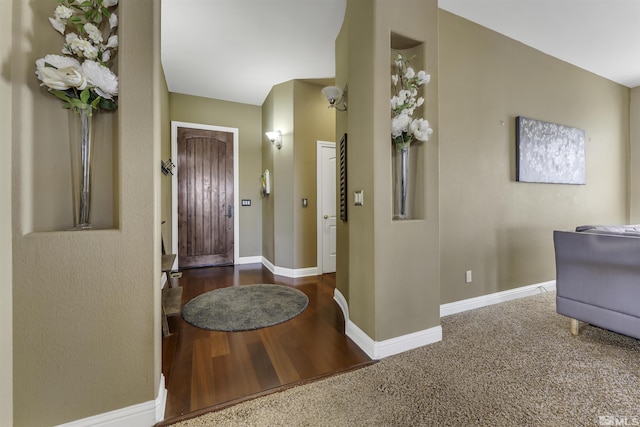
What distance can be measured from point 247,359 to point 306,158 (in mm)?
2875

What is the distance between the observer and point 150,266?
1301 mm

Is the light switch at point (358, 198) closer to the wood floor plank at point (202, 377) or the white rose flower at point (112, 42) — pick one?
the wood floor plank at point (202, 377)

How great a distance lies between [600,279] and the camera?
190 cm

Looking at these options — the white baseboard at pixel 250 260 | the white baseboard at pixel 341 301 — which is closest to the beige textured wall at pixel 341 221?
the white baseboard at pixel 341 301

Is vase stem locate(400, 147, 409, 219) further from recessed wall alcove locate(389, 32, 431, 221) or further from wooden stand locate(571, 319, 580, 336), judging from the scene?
wooden stand locate(571, 319, 580, 336)

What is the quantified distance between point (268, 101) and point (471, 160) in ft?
11.0

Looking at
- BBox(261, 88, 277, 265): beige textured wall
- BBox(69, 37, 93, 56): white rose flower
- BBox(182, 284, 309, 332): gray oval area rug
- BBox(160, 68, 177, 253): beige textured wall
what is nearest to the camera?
BBox(69, 37, 93, 56): white rose flower

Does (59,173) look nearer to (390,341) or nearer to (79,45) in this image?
(79,45)

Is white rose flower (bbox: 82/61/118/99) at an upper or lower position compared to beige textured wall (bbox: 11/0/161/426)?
upper

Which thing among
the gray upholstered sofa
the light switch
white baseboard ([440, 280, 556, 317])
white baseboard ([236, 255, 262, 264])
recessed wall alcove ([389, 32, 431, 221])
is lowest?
white baseboard ([440, 280, 556, 317])

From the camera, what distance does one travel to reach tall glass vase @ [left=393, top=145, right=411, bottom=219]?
1996 mm
